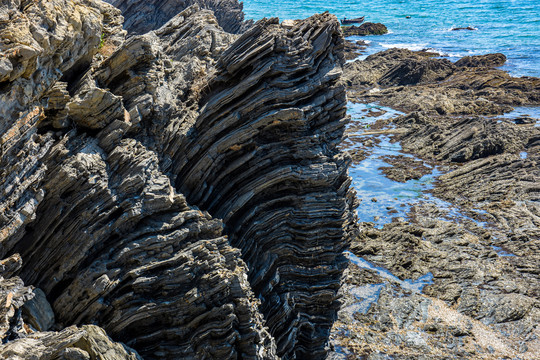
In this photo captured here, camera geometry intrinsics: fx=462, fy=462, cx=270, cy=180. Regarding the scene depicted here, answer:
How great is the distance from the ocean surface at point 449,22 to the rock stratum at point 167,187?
64429 millimetres

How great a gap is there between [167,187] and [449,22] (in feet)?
392

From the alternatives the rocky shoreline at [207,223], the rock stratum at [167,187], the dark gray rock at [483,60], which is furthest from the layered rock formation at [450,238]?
the dark gray rock at [483,60]

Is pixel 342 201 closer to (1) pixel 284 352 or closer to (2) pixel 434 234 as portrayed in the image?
(1) pixel 284 352

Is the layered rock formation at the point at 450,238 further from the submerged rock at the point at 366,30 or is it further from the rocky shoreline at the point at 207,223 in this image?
the submerged rock at the point at 366,30

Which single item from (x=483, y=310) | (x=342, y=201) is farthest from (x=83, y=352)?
(x=483, y=310)

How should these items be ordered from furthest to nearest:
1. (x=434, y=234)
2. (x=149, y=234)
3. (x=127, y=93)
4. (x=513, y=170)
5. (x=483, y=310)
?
(x=513, y=170), (x=434, y=234), (x=483, y=310), (x=127, y=93), (x=149, y=234)

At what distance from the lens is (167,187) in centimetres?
1565

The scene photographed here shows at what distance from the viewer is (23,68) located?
11.8 m

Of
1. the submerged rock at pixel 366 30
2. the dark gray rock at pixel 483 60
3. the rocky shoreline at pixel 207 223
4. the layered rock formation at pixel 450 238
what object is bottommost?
the layered rock formation at pixel 450 238

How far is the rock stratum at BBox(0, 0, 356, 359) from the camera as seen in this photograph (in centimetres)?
1264

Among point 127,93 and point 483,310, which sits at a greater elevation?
point 127,93

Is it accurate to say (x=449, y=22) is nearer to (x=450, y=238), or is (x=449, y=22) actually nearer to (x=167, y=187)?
(x=450, y=238)

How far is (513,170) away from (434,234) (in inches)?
512

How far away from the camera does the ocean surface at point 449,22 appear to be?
87000 millimetres
